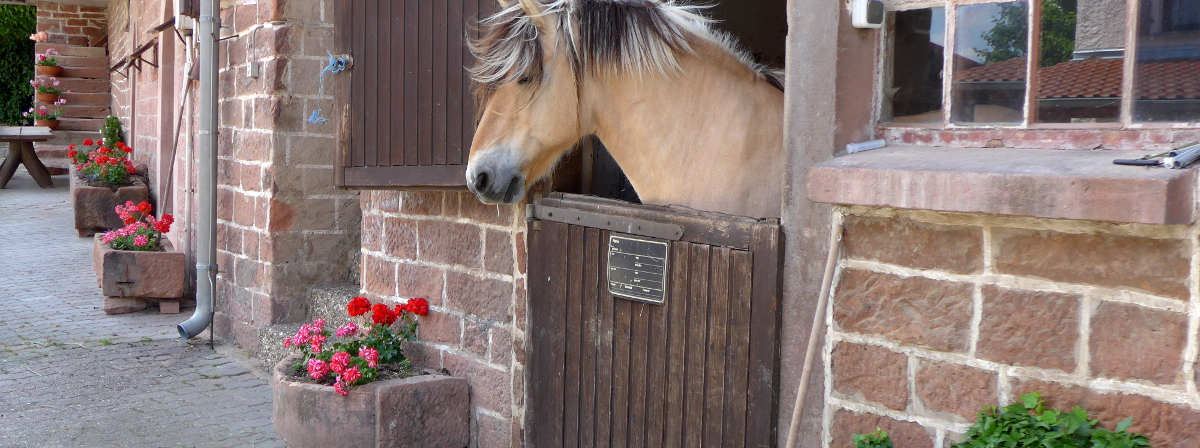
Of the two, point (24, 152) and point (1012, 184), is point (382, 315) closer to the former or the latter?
point (1012, 184)

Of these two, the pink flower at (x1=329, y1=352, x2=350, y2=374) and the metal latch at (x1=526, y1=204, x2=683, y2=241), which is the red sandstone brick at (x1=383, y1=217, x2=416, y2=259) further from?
the metal latch at (x1=526, y1=204, x2=683, y2=241)

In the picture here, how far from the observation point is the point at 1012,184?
1.99m

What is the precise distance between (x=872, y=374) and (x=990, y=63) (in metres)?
0.80

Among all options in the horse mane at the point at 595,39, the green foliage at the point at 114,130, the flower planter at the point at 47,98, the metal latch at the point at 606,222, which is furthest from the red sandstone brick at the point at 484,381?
the flower planter at the point at 47,98

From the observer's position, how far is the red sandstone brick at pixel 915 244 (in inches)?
88.5

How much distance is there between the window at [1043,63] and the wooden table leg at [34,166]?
53.9ft

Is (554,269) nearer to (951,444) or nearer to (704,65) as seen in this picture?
(704,65)

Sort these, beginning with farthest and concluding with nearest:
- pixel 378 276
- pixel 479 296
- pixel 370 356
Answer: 1. pixel 378 276
2. pixel 370 356
3. pixel 479 296

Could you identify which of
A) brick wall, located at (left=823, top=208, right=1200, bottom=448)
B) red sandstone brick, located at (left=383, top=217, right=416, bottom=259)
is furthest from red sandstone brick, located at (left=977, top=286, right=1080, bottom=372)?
red sandstone brick, located at (left=383, top=217, right=416, bottom=259)

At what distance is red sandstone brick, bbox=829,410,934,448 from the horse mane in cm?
125

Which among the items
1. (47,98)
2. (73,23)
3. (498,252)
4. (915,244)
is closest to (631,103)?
(498,252)

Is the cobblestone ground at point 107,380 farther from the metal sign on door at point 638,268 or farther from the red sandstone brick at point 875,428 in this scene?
the red sandstone brick at point 875,428

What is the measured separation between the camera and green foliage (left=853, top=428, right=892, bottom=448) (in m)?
2.44

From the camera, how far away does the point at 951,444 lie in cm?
229
